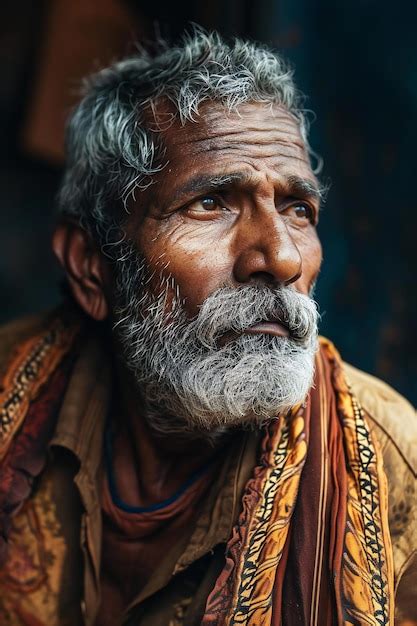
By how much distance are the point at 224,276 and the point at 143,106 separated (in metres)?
0.65

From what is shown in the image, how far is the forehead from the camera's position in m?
2.13

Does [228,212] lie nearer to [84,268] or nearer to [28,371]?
[84,268]

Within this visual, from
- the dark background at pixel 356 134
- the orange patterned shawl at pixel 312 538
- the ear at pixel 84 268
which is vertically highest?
the dark background at pixel 356 134

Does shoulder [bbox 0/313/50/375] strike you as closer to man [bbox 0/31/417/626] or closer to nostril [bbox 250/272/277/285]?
man [bbox 0/31/417/626]

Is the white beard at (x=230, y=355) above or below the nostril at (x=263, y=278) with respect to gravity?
below

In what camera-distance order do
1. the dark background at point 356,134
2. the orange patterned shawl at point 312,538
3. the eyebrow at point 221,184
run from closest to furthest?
1. the orange patterned shawl at point 312,538
2. the eyebrow at point 221,184
3. the dark background at point 356,134

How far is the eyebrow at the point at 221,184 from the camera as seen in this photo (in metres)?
2.10

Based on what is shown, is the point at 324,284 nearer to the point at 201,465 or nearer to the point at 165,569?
the point at 201,465

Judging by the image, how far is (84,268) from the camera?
2.51 meters

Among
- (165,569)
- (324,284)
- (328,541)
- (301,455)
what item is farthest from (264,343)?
(324,284)

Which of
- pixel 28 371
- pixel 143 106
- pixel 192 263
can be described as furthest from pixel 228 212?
pixel 28 371

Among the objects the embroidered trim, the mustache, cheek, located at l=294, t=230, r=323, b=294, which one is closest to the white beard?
the mustache

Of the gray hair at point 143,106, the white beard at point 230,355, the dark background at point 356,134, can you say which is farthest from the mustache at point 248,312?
the dark background at point 356,134

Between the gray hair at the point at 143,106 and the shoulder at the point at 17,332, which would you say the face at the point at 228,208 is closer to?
the gray hair at the point at 143,106
